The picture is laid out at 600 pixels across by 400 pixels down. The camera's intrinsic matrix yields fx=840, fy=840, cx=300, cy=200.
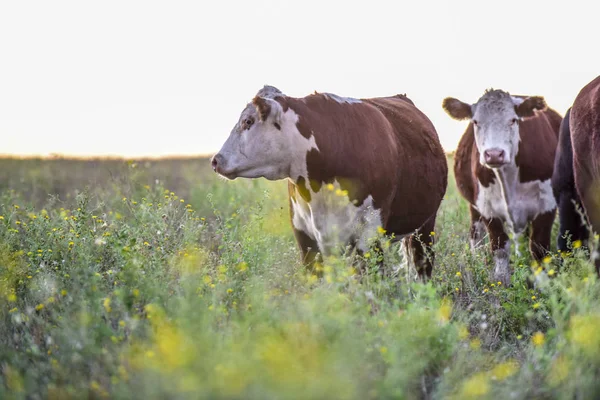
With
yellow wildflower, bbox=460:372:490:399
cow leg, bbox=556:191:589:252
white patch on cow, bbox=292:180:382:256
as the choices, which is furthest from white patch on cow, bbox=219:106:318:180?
yellow wildflower, bbox=460:372:490:399

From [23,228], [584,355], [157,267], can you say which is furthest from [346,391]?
[23,228]

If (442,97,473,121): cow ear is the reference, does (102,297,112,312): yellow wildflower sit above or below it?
below

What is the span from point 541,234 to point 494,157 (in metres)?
1.41

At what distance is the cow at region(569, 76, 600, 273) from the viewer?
6627mm

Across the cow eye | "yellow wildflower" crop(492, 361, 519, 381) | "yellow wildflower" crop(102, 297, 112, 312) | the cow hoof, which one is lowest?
the cow hoof

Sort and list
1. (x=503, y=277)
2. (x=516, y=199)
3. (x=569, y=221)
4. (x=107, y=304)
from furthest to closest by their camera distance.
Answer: (x=516, y=199) → (x=503, y=277) → (x=569, y=221) → (x=107, y=304)

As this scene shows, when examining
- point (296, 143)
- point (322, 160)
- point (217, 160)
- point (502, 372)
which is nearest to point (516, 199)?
point (322, 160)

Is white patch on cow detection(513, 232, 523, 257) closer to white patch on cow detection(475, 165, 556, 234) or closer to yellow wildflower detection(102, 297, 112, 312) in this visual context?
white patch on cow detection(475, 165, 556, 234)

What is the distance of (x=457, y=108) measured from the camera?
9367 mm

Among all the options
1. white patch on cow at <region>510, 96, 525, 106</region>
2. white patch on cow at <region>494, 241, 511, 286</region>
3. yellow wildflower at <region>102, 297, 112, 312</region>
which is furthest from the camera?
white patch on cow at <region>510, 96, 525, 106</region>

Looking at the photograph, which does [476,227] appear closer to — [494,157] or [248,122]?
[494,157]

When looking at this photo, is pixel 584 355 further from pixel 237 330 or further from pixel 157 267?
pixel 157 267

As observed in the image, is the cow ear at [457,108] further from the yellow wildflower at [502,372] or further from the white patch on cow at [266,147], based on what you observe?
the yellow wildflower at [502,372]

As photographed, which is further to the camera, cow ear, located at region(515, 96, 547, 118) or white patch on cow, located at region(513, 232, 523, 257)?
cow ear, located at region(515, 96, 547, 118)
